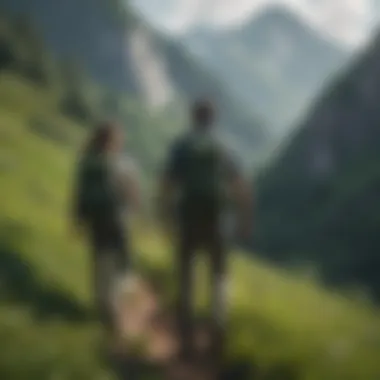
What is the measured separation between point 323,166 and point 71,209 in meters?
1.30

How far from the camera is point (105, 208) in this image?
173 inches

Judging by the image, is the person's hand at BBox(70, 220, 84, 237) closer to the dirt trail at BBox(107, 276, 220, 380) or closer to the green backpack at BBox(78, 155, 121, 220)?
the green backpack at BBox(78, 155, 121, 220)

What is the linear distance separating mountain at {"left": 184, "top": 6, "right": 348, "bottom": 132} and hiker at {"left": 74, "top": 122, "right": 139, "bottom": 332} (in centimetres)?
85

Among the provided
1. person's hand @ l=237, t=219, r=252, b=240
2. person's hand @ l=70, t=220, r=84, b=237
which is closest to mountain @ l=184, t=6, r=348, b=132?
person's hand @ l=237, t=219, r=252, b=240

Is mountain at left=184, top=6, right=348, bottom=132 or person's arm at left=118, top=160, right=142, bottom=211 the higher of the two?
mountain at left=184, top=6, right=348, bottom=132

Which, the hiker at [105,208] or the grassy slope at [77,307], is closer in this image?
the grassy slope at [77,307]

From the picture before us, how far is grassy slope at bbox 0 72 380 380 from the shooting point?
4188mm

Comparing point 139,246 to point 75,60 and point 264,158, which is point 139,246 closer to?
point 264,158

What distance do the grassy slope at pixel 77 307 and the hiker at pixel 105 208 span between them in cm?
7

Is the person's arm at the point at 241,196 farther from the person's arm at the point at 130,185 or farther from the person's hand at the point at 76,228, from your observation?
the person's hand at the point at 76,228

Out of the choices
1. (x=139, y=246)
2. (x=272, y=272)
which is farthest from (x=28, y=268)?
(x=272, y=272)

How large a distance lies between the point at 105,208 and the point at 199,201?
1.43 ft

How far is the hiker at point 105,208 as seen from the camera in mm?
4395

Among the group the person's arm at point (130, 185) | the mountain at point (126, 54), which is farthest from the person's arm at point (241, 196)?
the person's arm at point (130, 185)
